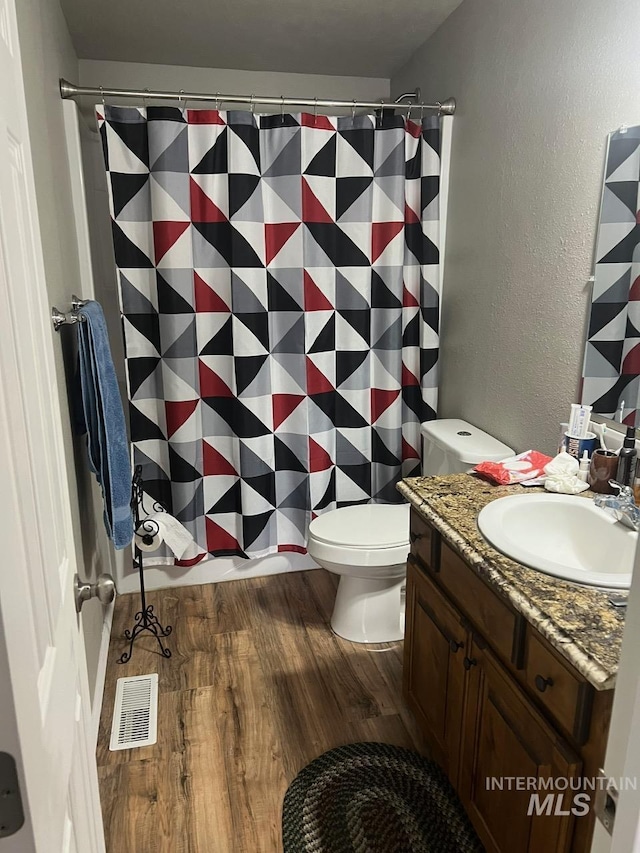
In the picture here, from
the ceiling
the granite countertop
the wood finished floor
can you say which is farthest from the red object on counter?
the ceiling

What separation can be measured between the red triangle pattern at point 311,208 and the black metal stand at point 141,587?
122 cm

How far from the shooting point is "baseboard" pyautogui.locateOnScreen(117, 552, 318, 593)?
2783 millimetres

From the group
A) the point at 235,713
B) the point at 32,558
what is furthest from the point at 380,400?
the point at 32,558

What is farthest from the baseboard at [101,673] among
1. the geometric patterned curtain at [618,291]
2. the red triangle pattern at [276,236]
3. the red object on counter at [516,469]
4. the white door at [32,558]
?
the geometric patterned curtain at [618,291]

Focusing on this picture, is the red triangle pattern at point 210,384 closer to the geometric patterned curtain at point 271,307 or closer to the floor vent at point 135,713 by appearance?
the geometric patterned curtain at point 271,307

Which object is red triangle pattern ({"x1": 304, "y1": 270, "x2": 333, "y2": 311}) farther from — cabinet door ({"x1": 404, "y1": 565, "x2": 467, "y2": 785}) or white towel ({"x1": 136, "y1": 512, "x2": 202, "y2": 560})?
cabinet door ({"x1": 404, "y1": 565, "x2": 467, "y2": 785})

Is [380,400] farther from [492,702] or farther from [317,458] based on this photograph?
[492,702]

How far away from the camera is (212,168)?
2.36 metres

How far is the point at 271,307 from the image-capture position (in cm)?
251

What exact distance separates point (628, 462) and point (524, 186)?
3.25 ft

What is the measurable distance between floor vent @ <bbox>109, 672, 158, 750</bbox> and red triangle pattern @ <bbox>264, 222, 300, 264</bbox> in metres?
1.66

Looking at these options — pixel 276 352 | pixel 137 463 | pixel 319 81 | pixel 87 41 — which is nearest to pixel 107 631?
pixel 137 463

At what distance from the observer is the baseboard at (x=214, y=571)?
2.78m

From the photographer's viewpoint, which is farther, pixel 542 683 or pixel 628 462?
pixel 628 462
